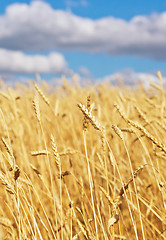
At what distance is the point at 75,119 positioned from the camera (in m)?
3.38

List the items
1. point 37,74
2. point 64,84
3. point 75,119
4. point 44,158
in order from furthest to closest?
1. point 64,84
2. point 37,74
3. point 75,119
4. point 44,158

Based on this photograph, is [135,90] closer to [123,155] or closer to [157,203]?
[123,155]

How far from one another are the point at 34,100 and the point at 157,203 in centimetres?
106

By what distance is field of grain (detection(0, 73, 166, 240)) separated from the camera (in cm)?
79

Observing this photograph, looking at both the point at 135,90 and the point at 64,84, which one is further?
the point at 135,90

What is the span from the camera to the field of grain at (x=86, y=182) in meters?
0.79

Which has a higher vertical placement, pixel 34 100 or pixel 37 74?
pixel 37 74

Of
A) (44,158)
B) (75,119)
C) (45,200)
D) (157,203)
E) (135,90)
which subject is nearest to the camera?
(157,203)

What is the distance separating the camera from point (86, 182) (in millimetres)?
1960

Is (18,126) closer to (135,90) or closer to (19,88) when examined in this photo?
(19,88)

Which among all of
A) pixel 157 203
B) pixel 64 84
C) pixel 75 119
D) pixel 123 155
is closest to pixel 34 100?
pixel 157 203

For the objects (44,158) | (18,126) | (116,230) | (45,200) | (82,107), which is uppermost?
(18,126)

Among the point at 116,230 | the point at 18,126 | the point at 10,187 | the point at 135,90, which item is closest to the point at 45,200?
the point at 18,126

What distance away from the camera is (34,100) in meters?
0.80
